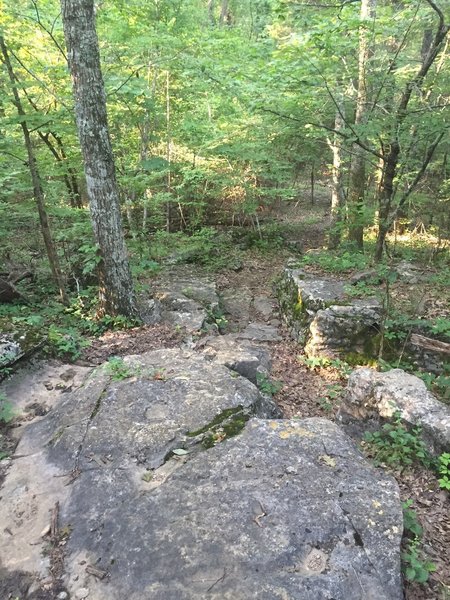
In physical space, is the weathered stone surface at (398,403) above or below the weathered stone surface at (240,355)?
above

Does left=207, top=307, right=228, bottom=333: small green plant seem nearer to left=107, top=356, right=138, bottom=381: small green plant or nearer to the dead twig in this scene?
left=107, top=356, right=138, bottom=381: small green plant

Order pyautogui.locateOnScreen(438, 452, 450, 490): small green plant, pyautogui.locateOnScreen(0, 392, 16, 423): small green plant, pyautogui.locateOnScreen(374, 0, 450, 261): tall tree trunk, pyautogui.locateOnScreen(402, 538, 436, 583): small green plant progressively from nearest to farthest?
pyautogui.locateOnScreen(402, 538, 436, 583): small green plant
pyautogui.locateOnScreen(438, 452, 450, 490): small green plant
pyautogui.locateOnScreen(0, 392, 16, 423): small green plant
pyautogui.locateOnScreen(374, 0, 450, 261): tall tree trunk

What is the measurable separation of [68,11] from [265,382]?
5.68 m

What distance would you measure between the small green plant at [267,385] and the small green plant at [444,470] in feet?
6.99

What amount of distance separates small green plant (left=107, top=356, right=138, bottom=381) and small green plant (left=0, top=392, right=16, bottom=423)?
3.55ft

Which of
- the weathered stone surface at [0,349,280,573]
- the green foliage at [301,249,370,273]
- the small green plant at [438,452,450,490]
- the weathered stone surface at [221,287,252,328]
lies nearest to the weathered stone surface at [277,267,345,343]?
the green foliage at [301,249,370,273]

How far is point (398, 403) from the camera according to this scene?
4.33 m

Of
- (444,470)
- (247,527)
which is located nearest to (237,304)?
(444,470)

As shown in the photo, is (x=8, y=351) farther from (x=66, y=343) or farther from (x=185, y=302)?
(x=185, y=302)

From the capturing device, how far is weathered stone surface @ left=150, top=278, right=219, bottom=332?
7.32m

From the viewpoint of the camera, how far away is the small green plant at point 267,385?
528cm

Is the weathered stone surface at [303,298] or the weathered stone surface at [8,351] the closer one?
the weathered stone surface at [8,351]

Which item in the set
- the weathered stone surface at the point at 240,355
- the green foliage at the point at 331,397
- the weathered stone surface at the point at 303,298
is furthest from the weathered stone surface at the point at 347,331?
the weathered stone surface at the point at 240,355

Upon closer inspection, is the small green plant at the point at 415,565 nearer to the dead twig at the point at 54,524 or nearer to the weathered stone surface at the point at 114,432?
the weathered stone surface at the point at 114,432
